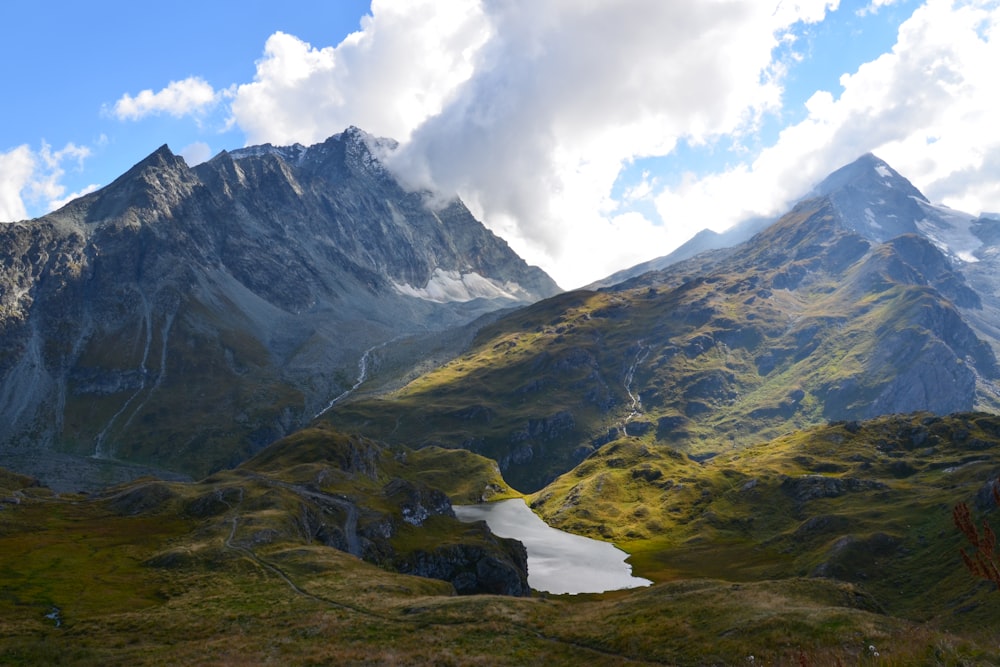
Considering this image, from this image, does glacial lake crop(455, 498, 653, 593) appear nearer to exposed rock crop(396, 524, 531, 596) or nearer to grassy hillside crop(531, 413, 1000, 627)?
grassy hillside crop(531, 413, 1000, 627)

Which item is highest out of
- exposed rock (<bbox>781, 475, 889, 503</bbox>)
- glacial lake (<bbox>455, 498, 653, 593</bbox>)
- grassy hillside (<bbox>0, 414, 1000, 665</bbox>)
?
exposed rock (<bbox>781, 475, 889, 503</bbox>)

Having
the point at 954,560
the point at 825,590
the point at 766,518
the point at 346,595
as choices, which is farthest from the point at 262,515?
the point at 766,518

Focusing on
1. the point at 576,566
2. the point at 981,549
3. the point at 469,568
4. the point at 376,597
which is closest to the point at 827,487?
the point at 576,566

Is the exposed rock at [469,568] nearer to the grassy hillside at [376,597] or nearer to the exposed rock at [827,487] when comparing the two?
the grassy hillside at [376,597]

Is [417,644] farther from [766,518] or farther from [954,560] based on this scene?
[766,518]

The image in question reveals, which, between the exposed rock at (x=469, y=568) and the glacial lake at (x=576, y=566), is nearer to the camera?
the exposed rock at (x=469, y=568)

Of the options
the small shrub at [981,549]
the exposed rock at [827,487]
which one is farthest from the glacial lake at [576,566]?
Result: the small shrub at [981,549]

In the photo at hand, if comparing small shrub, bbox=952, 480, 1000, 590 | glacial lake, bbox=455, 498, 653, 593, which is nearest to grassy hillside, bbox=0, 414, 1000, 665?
small shrub, bbox=952, 480, 1000, 590

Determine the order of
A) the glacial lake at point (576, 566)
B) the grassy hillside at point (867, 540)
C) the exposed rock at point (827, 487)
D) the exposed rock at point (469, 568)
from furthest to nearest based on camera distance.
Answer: the exposed rock at point (827, 487)
the glacial lake at point (576, 566)
the exposed rock at point (469, 568)
the grassy hillside at point (867, 540)

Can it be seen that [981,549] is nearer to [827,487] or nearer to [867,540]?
[867,540]

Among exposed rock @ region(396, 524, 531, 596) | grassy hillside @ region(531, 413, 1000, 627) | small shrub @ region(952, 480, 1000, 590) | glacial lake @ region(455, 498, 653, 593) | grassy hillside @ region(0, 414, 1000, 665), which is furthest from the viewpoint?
glacial lake @ region(455, 498, 653, 593)

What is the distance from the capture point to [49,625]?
58.8 m

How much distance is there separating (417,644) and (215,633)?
18691 millimetres

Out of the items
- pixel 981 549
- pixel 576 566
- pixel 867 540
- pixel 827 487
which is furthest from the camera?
pixel 827 487
